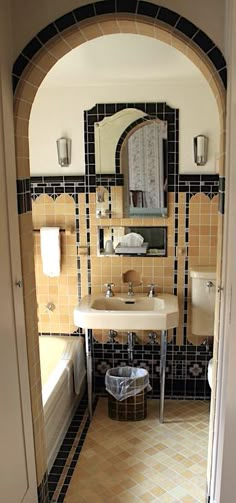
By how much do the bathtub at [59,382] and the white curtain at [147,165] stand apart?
3.99 feet

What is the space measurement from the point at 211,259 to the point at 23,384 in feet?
6.24

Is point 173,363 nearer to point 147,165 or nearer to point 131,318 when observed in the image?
point 131,318

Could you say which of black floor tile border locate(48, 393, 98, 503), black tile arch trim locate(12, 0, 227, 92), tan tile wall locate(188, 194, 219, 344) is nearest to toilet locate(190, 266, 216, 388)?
tan tile wall locate(188, 194, 219, 344)

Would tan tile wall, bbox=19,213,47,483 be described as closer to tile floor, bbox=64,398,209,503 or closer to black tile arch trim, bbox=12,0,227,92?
tile floor, bbox=64,398,209,503

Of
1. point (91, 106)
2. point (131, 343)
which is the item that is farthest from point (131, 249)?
point (91, 106)

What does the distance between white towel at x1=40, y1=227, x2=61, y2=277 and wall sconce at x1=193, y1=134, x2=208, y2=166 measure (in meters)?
1.16

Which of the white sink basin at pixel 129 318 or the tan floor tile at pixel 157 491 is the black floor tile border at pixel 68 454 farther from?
the white sink basin at pixel 129 318

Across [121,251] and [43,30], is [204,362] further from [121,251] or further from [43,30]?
[43,30]

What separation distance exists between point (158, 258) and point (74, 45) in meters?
1.87

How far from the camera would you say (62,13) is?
180 cm

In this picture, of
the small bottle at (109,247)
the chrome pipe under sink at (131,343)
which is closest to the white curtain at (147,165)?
the small bottle at (109,247)

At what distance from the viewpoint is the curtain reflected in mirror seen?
3314mm

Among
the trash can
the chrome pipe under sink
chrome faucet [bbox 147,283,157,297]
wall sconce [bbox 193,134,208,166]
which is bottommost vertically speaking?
the trash can

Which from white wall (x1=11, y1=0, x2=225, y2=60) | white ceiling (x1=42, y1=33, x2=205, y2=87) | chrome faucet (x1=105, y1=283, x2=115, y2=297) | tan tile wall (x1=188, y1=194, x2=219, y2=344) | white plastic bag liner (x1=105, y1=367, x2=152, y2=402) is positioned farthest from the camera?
chrome faucet (x1=105, y1=283, x2=115, y2=297)
